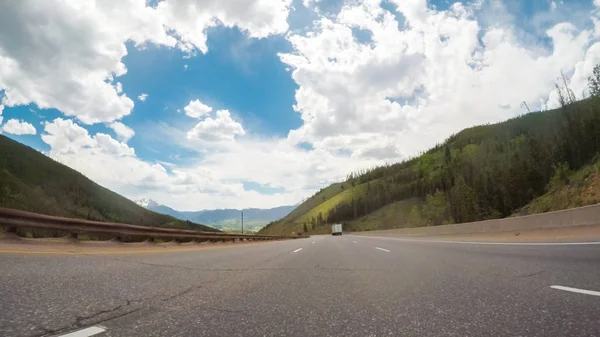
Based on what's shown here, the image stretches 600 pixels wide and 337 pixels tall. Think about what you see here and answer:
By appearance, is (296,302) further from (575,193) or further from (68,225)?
(575,193)

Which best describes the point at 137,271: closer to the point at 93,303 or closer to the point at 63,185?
the point at 93,303

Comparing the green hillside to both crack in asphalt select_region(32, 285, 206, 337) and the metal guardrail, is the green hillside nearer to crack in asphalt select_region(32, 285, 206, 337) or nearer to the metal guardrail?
the metal guardrail

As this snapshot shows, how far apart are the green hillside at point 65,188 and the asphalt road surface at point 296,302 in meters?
112

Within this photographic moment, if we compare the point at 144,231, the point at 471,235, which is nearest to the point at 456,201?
the point at 471,235

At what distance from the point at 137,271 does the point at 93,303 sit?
2779 mm

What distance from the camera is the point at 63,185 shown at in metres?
129

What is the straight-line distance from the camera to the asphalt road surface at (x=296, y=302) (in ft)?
9.94

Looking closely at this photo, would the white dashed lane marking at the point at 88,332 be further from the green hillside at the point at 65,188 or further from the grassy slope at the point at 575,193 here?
the green hillside at the point at 65,188

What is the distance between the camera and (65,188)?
420ft

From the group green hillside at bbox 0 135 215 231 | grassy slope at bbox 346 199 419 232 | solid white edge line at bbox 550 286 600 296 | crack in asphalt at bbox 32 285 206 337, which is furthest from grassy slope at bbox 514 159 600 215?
green hillside at bbox 0 135 215 231

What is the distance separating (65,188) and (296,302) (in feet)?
493

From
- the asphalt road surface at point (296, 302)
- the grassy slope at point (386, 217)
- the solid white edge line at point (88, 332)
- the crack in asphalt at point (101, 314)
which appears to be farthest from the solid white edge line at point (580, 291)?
the grassy slope at point (386, 217)

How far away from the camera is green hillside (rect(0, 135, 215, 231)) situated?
115 m

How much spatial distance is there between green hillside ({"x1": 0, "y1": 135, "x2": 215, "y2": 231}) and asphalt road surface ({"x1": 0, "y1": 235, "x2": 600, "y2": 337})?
11228 cm
